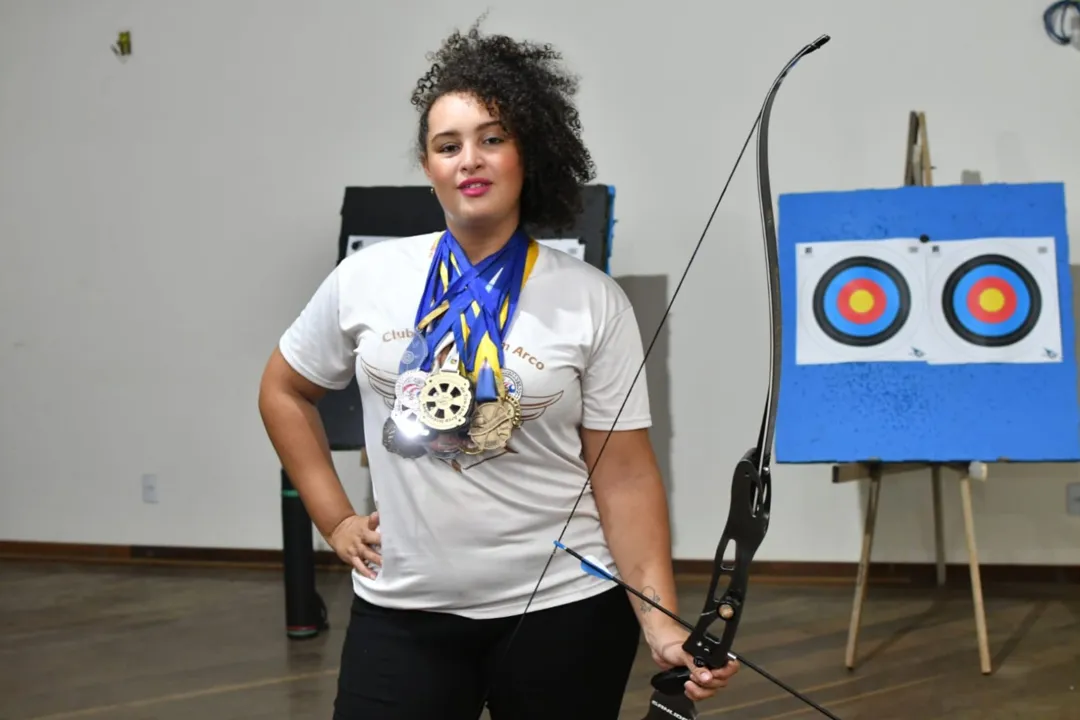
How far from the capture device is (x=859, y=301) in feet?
10.1

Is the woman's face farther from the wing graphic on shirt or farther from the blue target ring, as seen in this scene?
the blue target ring

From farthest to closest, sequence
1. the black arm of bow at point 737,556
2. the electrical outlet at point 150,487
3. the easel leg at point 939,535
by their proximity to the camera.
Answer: the electrical outlet at point 150,487 < the easel leg at point 939,535 < the black arm of bow at point 737,556

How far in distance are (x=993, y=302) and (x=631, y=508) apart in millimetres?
2136

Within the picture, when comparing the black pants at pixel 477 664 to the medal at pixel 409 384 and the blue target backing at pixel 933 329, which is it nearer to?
the medal at pixel 409 384

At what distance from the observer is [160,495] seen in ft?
13.9

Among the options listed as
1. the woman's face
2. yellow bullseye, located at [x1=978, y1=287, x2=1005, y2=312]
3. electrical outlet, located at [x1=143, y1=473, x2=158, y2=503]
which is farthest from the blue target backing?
electrical outlet, located at [x1=143, y1=473, x2=158, y2=503]

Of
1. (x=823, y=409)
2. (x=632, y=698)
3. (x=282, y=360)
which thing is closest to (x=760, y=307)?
(x=823, y=409)

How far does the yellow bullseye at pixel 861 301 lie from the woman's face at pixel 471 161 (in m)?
2.03

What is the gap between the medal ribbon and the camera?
1173mm

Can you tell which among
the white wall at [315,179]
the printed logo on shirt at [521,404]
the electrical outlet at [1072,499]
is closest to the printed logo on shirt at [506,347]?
the printed logo on shirt at [521,404]

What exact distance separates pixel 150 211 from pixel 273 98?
0.63 meters

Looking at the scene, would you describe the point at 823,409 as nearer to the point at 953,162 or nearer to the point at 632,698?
the point at 632,698

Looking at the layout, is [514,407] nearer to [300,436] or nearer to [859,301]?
[300,436]

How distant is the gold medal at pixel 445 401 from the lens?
1133 millimetres
